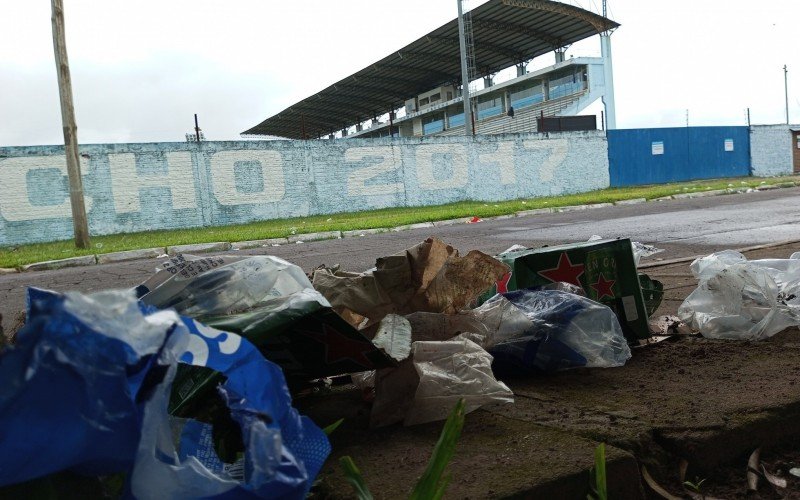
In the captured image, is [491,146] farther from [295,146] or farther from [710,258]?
[710,258]

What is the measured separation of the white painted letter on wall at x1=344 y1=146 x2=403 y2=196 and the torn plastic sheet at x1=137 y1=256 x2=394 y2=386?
19704 millimetres

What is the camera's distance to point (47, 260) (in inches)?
436

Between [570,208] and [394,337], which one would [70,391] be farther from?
[570,208]

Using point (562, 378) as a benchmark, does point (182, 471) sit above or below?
above

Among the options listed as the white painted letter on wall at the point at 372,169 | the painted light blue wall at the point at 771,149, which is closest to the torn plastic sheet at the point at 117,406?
the white painted letter on wall at the point at 372,169

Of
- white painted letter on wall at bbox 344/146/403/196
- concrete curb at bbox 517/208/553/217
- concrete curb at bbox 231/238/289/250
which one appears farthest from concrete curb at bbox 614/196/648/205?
concrete curb at bbox 231/238/289/250

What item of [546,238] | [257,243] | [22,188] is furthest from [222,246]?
[22,188]

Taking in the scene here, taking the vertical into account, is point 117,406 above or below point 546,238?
above

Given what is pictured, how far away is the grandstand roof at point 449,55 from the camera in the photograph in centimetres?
3347

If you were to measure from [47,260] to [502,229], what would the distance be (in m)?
7.26

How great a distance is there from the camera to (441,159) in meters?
23.0

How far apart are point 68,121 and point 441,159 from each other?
1256 cm

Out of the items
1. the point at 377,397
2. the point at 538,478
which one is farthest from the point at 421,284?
the point at 538,478

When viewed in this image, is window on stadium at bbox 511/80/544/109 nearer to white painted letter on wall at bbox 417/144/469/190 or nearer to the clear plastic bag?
white painted letter on wall at bbox 417/144/469/190
